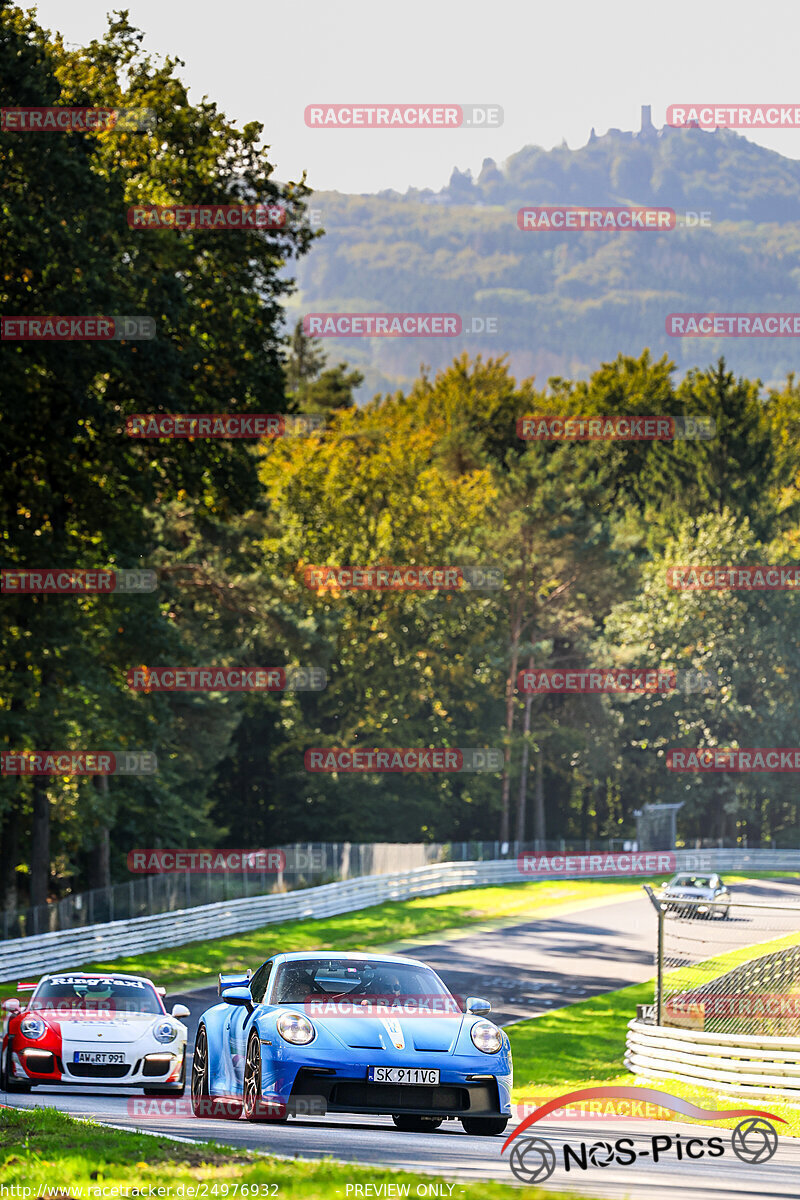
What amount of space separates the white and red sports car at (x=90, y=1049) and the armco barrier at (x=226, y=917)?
15.6 m

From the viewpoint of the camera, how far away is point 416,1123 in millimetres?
9883

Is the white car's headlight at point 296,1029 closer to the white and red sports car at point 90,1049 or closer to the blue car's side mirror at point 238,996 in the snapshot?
the blue car's side mirror at point 238,996

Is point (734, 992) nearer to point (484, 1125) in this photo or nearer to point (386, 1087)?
point (484, 1125)

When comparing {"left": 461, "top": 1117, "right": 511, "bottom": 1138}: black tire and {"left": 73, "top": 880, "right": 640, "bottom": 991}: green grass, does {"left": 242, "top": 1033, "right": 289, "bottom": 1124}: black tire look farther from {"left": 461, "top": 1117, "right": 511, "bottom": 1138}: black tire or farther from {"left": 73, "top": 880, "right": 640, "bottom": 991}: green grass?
{"left": 73, "top": 880, "right": 640, "bottom": 991}: green grass

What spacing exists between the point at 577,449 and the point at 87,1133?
70907mm

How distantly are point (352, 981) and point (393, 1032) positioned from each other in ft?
2.88

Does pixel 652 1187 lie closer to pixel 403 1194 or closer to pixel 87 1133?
pixel 403 1194

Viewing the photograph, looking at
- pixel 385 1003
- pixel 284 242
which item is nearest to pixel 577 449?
pixel 284 242

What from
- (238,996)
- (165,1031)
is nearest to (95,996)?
(165,1031)

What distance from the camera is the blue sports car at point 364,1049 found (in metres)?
9.02

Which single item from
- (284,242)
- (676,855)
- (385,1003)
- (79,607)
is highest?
(284,242)

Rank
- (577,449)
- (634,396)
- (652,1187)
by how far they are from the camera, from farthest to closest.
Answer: (634,396) → (577,449) → (652,1187)

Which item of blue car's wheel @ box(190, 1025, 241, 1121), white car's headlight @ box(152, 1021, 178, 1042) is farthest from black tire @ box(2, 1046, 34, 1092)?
blue car's wheel @ box(190, 1025, 241, 1121)

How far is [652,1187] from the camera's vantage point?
7.41 meters
